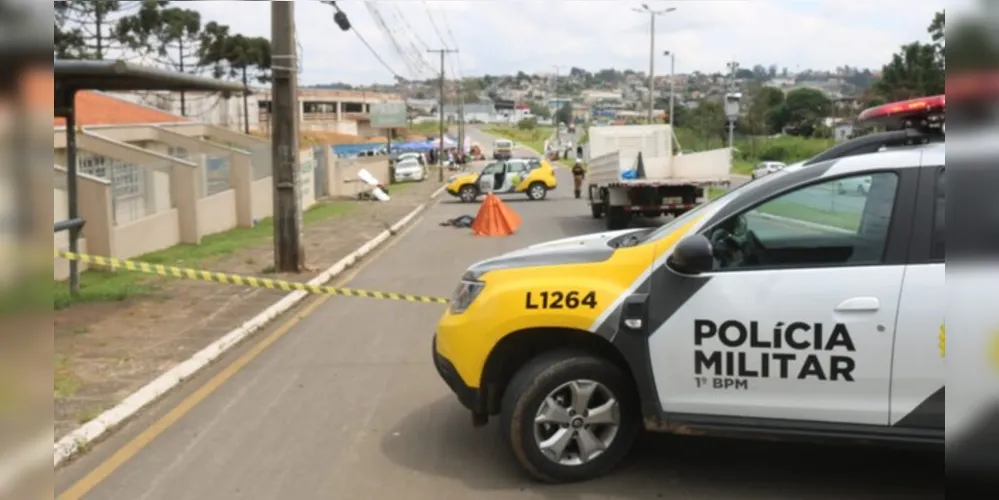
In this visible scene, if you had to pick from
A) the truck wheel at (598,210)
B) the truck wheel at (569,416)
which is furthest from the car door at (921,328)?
the truck wheel at (598,210)

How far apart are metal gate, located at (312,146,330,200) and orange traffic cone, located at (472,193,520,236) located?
63.0ft

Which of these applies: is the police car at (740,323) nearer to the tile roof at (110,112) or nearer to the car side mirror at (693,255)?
the car side mirror at (693,255)

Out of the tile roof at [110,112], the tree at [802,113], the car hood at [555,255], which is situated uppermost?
the tree at [802,113]

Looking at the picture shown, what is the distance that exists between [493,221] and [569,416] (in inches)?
670

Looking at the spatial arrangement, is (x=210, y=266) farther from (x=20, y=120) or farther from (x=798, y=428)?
(x=20, y=120)

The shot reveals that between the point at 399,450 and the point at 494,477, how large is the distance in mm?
793

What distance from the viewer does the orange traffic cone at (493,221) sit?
21.9 metres

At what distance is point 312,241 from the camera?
2036 centimetres

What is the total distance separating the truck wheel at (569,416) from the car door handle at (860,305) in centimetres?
121

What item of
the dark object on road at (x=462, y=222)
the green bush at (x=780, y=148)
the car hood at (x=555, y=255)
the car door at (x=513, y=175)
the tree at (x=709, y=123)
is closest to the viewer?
the car hood at (x=555, y=255)

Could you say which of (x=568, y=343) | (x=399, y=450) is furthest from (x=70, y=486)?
(x=568, y=343)

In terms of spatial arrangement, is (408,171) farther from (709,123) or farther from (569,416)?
(569,416)

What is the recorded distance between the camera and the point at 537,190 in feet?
122

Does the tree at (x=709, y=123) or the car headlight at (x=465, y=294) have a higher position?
the tree at (x=709, y=123)
